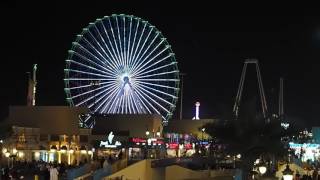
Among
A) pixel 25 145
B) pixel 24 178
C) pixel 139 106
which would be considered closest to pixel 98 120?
pixel 139 106

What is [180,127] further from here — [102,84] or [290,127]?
[290,127]

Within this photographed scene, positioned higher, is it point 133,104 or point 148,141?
point 133,104

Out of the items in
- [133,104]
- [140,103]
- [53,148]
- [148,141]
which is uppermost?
[140,103]

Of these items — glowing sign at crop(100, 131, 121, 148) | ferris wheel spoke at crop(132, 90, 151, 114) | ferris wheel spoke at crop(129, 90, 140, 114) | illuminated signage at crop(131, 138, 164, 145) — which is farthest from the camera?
illuminated signage at crop(131, 138, 164, 145)

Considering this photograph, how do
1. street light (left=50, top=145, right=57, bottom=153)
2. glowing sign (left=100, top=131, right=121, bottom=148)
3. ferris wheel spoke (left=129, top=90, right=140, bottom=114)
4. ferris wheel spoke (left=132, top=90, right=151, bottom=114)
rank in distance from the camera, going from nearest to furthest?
1. street light (left=50, top=145, right=57, bottom=153)
2. ferris wheel spoke (left=132, top=90, right=151, bottom=114)
3. ferris wheel spoke (left=129, top=90, right=140, bottom=114)
4. glowing sign (left=100, top=131, right=121, bottom=148)

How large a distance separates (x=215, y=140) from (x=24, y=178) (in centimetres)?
1208

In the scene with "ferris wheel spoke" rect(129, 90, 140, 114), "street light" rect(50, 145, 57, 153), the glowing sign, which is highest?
"ferris wheel spoke" rect(129, 90, 140, 114)

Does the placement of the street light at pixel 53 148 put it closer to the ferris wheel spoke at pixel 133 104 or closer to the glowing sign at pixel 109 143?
the glowing sign at pixel 109 143

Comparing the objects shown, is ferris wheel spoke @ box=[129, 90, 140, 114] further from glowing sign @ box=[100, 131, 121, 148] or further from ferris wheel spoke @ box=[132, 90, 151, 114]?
glowing sign @ box=[100, 131, 121, 148]

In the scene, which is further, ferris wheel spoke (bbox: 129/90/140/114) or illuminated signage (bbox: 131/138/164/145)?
illuminated signage (bbox: 131/138/164/145)

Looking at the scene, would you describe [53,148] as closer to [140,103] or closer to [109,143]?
[109,143]

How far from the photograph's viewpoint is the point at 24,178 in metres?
38.8

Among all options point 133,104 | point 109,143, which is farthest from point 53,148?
point 133,104

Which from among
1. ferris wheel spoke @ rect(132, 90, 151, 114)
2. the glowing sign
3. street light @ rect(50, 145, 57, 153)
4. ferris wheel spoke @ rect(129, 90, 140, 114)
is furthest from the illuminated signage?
street light @ rect(50, 145, 57, 153)
